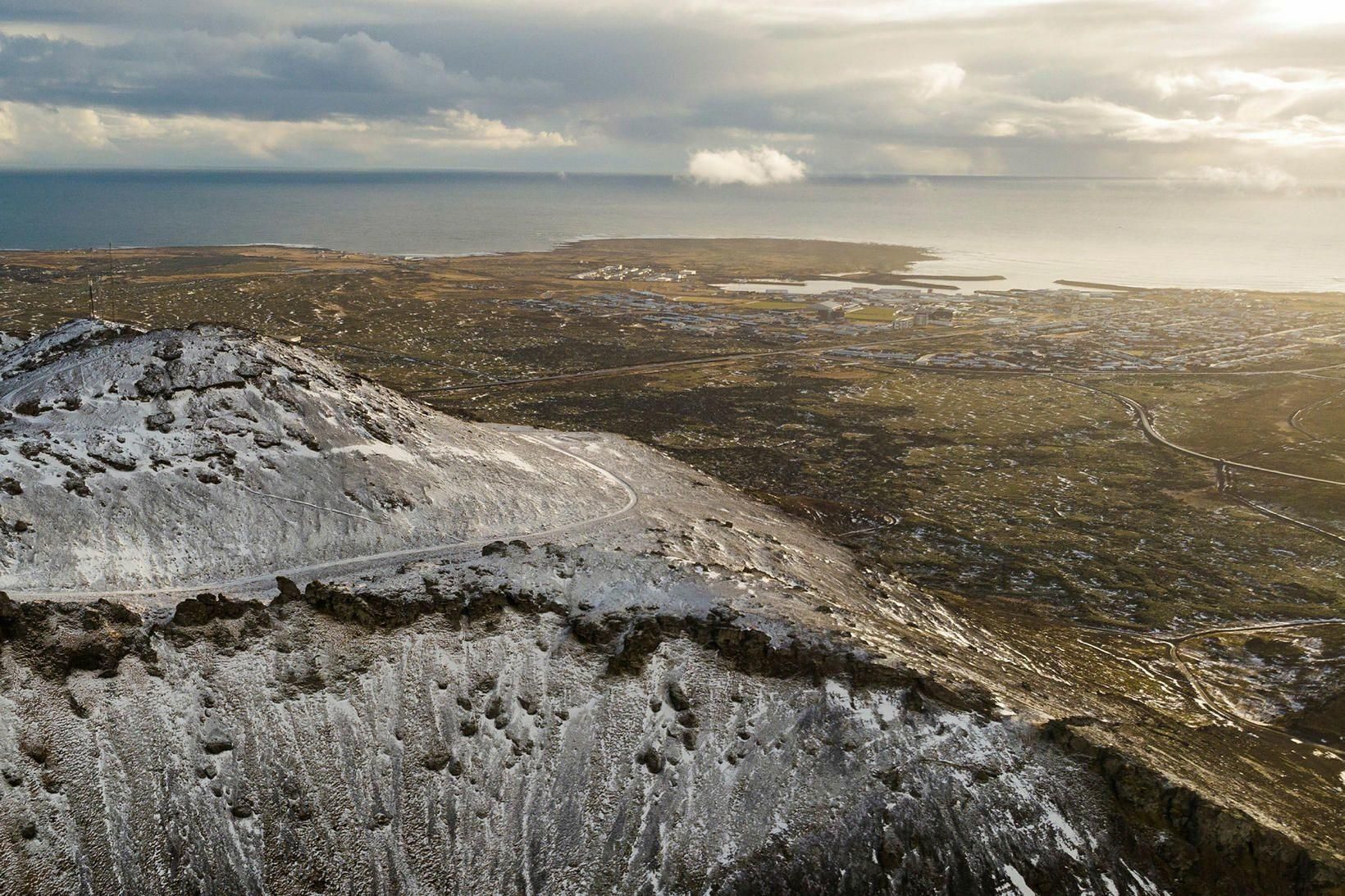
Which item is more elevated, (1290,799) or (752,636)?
(752,636)

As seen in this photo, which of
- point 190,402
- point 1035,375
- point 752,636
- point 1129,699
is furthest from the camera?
point 1035,375

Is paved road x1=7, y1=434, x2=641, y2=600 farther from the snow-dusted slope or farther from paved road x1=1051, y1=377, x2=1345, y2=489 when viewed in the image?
paved road x1=1051, y1=377, x2=1345, y2=489

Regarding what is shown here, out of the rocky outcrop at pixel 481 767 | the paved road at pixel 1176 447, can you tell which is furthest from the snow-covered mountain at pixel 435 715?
the paved road at pixel 1176 447

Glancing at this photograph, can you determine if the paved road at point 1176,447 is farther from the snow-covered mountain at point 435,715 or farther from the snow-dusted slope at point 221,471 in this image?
the snow-dusted slope at point 221,471

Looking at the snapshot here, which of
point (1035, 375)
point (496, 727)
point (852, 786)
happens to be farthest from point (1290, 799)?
point (1035, 375)

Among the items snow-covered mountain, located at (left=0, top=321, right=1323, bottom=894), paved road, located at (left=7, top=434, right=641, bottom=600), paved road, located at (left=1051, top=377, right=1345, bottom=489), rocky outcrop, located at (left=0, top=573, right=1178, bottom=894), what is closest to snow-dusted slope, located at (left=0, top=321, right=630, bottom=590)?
snow-covered mountain, located at (left=0, top=321, right=1323, bottom=894)

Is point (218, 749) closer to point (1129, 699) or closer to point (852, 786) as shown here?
point (852, 786)
